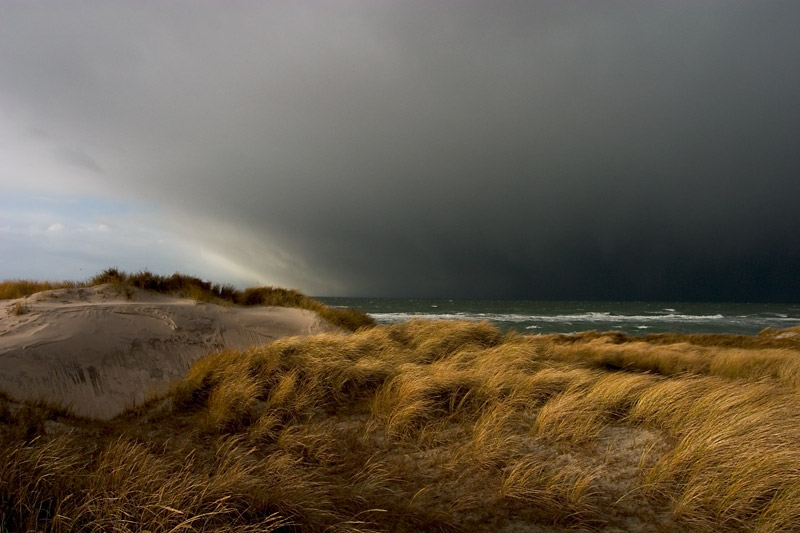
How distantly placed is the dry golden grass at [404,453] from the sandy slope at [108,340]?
1425 millimetres

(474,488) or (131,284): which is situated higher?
(131,284)

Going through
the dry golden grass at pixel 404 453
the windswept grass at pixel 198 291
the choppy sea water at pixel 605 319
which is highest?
the windswept grass at pixel 198 291

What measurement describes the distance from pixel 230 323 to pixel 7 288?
8129 mm

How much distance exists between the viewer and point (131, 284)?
12.7 meters

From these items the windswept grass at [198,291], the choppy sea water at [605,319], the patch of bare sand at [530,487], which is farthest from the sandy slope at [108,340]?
the choppy sea water at [605,319]

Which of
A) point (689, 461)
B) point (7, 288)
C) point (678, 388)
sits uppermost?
point (7, 288)

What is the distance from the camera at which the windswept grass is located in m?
13.0

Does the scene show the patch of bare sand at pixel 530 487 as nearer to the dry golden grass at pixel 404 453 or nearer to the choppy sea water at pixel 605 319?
the dry golden grass at pixel 404 453

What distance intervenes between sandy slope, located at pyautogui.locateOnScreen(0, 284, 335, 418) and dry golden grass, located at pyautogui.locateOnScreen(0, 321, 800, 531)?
56.1 inches

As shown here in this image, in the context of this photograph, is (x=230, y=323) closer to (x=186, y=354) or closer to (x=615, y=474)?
(x=186, y=354)

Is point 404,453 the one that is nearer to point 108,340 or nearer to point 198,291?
point 108,340

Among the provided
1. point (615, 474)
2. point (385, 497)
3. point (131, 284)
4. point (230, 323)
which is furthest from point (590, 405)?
point (131, 284)

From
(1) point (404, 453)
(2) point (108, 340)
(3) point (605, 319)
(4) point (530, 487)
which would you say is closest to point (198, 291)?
(2) point (108, 340)

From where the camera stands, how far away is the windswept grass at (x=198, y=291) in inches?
512
